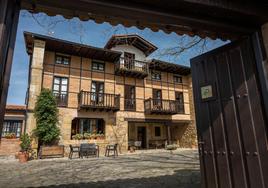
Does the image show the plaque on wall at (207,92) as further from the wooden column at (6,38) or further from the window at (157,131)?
the window at (157,131)

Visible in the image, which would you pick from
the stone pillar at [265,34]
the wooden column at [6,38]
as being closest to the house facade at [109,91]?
the stone pillar at [265,34]

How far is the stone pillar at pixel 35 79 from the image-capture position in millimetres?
12141

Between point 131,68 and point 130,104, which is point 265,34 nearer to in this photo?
point 130,104

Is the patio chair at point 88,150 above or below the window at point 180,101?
below

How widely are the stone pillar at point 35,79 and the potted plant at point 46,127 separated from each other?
1.08ft

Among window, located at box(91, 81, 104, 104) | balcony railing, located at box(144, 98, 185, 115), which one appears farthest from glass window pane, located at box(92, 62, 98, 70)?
balcony railing, located at box(144, 98, 185, 115)

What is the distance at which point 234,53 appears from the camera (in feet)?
7.73

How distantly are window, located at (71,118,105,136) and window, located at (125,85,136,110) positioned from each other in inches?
110

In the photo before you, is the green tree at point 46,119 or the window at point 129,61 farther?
the window at point 129,61

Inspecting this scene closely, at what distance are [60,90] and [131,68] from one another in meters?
5.94

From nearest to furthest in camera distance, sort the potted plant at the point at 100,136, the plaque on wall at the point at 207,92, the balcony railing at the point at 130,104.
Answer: the plaque on wall at the point at 207,92 → the potted plant at the point at 100,136 → the balcony railing at the point at 130,104

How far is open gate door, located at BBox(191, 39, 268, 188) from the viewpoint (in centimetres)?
202

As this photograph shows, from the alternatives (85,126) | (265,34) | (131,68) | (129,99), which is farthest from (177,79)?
(265,34)

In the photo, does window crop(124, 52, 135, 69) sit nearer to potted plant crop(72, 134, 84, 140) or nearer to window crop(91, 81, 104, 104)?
window crop(91, 81, 104, 104)
